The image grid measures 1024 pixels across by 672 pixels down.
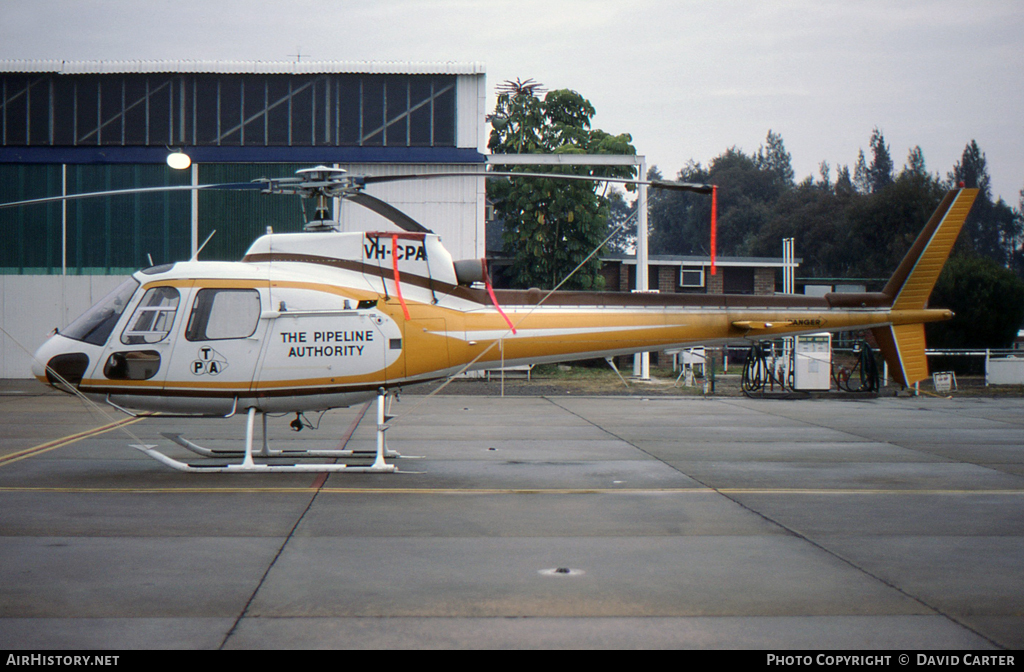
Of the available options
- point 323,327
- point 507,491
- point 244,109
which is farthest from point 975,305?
point 323,327

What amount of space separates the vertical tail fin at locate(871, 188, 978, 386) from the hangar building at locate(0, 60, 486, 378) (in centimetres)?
1728

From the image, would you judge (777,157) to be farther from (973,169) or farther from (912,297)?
(912,297)

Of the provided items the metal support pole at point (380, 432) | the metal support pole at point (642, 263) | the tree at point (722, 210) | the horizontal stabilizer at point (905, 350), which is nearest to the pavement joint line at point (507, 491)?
the metal support pole at point (380, 432)

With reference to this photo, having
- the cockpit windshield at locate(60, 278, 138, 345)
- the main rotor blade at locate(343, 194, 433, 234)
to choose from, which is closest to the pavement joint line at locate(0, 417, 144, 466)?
the cockpit windshield at locate(60, 278, 138, 345)

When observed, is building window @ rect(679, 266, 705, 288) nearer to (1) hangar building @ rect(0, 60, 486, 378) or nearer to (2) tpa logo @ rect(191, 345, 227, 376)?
(1) hangar building @ rect(0, 60, 486, 378)

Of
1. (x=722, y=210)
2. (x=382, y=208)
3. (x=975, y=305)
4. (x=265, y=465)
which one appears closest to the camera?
(x=382, y=208)

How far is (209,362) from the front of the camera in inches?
415

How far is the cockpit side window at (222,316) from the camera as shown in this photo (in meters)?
10.6

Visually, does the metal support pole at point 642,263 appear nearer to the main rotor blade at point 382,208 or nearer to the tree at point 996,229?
the main rotor blade at point 382,208

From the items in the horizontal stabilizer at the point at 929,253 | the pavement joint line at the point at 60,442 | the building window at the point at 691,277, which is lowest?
the pavement joint line at the point at 60,442

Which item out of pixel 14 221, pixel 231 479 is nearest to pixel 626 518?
pixel 231 479

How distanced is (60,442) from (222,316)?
517 centimetres

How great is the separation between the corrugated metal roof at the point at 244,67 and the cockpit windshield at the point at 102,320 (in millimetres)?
19348

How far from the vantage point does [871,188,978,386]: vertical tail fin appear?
12.3 meters
